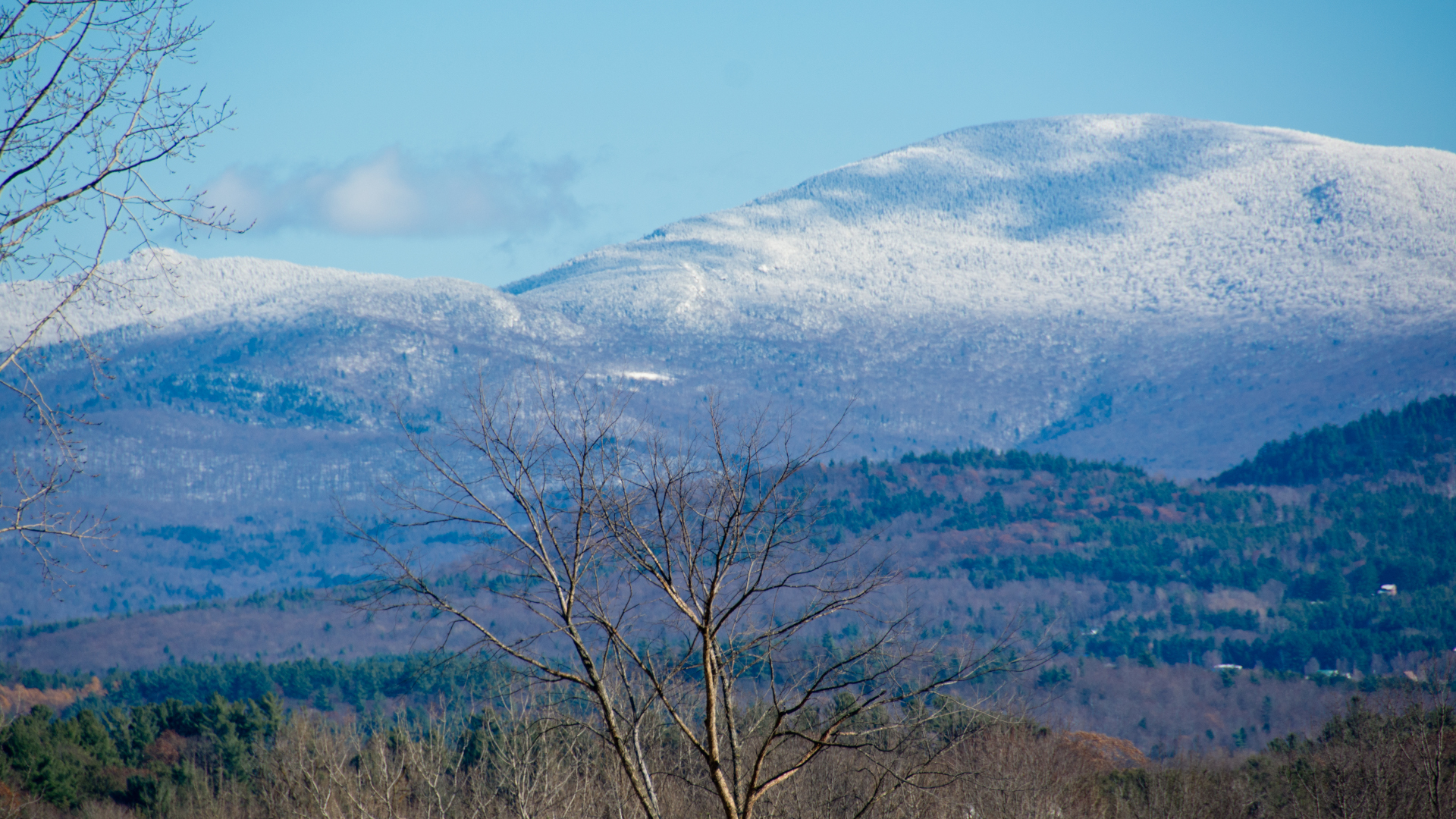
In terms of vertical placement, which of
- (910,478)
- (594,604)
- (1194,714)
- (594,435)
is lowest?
(1194,714)

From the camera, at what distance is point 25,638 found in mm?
163125

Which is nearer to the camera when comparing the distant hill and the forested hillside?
the forested hillside

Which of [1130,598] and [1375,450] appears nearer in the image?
[1130,598]

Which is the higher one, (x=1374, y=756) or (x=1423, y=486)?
(x=1374, y=756)

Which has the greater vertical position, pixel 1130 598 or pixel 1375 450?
pixel 1375 450

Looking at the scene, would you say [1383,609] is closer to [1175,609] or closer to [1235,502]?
[1175,609]

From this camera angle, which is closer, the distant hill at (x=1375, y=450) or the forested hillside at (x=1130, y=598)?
the forested hillside at (x=1130, y=598)

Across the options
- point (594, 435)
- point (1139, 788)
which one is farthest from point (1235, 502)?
point (594, 435)

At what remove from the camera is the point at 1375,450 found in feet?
563

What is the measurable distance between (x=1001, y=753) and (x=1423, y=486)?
484 ft

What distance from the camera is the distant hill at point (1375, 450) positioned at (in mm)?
166000

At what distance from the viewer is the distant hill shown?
6535 inches

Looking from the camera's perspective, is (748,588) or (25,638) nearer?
(748,588)

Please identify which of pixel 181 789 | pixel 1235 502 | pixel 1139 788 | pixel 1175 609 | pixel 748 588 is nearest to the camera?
pixel 748 588
